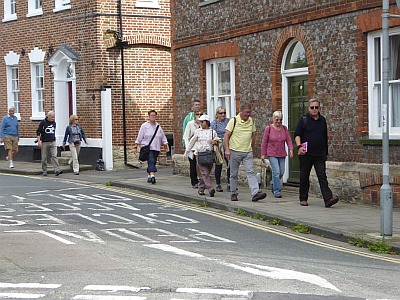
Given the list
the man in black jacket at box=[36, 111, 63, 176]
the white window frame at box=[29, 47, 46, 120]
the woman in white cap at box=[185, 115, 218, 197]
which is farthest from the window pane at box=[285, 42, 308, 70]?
the white window frame at box=[29, 47, 46, 120]

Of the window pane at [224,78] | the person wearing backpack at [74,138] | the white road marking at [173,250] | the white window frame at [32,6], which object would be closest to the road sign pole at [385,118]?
the white road marking at [173,250]

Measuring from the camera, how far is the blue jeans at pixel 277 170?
17.9m

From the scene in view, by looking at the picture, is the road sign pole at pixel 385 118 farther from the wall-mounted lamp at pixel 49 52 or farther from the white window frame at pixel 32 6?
the white window frame at pixel 32 6

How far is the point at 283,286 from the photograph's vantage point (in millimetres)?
8953

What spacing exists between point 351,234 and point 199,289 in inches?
188

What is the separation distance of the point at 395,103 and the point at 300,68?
3146mm

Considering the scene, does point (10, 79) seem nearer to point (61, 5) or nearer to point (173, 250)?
point (61, 5)

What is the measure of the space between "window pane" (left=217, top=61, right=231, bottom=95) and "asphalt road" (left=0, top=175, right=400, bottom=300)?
17.7 ft

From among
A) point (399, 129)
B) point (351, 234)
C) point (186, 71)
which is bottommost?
point (351, 234)

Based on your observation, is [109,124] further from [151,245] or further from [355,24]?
[151,245]

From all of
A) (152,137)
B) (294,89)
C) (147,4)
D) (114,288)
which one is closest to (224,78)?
(152,137)

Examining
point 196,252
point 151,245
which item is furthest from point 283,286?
point 151,245

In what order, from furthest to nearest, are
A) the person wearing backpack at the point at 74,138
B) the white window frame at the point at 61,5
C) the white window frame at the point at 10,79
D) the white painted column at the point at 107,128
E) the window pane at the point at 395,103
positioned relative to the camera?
1. the white window frame at the point at 10,79
2. the white window frame at the point at 61,5
3. the white painted column at the point at 107,128
4. the person wearing backpack at the point at 74,138
5. the window pane at the point at 395,103

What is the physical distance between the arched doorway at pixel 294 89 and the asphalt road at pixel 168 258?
3.30m
